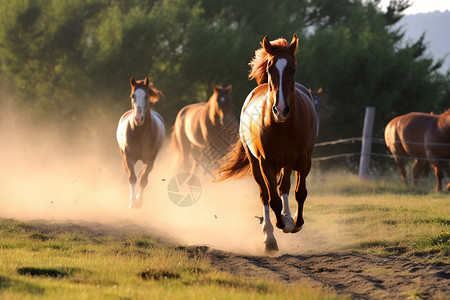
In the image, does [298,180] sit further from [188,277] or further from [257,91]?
[188,277]

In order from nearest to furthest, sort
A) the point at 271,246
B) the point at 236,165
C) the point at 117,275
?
the point at 117,275
the point at 271,246
the point at 236,165

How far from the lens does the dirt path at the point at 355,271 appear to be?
6086 millimetres

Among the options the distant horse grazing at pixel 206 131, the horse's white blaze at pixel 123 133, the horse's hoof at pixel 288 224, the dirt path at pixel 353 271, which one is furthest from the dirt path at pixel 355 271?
the distant horse grazing at pixel 206 131

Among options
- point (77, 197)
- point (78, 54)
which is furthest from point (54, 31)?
point (77, 197)

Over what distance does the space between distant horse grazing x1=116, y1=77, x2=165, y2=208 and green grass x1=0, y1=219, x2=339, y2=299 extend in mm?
4859

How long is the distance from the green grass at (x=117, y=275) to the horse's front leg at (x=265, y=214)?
100 centimetres

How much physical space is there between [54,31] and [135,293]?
23391 mm

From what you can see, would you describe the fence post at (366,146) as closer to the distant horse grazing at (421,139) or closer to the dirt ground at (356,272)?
the distant horse grazing at (421,139)

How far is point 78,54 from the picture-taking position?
89.6 ft

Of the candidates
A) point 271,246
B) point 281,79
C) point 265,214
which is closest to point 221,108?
point 265,214

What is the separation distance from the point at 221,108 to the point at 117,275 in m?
11.1

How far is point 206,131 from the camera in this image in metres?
17.6

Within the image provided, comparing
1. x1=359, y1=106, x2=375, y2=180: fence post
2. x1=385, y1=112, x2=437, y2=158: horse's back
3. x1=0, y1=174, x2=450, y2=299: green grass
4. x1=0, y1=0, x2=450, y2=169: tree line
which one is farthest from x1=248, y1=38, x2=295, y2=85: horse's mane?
x1=0, y1=0, x2=450, y2=169: tree line

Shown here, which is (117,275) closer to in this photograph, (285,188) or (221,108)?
(285,188)
